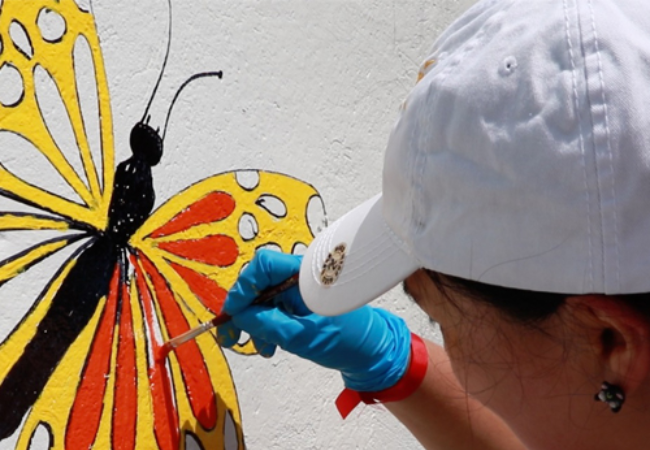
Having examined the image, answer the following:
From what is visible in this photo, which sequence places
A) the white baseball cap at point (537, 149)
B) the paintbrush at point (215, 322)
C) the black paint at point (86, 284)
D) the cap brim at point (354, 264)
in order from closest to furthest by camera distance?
the white baseball cap at point (537, 149) < the cap brim at point (354, 264) < the black paint at point (86, 284) < the paintbrush at point (215, 322)

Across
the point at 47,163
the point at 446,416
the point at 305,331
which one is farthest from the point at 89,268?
the point at 446,416

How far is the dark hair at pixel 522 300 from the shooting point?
0.55m

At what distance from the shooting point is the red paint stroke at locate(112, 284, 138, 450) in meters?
0.98

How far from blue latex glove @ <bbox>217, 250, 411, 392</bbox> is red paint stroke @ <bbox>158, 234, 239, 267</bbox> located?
0.28ft

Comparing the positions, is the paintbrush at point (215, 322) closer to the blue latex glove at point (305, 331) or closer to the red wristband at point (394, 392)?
the blue latex glove at point (305, 331)

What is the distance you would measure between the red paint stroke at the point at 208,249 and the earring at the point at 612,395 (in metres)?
0.63

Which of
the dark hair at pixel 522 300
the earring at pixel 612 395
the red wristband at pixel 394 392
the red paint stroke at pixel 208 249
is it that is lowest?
the red wristband at pixel 394 392

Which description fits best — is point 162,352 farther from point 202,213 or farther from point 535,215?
point 535,215

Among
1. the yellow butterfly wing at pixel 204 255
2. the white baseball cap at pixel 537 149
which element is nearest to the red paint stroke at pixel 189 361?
the yellow butterfly wing at pixel 204 255

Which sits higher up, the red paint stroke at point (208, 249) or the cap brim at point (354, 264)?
the red paint stroke at point (208, 249)

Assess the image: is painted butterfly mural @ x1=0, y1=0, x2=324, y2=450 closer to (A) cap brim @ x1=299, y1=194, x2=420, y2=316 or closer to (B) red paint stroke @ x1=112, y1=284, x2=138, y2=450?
(B) red paint stroke @ x1=112, y1=284, x2=138, y2=450

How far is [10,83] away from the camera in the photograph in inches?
35.5

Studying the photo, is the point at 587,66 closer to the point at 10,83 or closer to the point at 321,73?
the point at 10,83

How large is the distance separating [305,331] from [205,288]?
0.55ft
